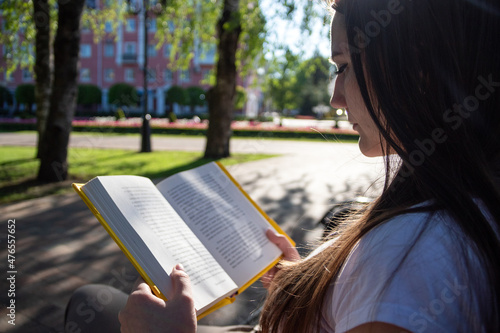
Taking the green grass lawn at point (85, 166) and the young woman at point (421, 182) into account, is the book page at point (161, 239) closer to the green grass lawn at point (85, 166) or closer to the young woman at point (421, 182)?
the young woman at point (421, 182)

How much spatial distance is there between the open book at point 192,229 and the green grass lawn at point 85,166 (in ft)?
16.5

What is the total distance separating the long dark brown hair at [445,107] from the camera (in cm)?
78

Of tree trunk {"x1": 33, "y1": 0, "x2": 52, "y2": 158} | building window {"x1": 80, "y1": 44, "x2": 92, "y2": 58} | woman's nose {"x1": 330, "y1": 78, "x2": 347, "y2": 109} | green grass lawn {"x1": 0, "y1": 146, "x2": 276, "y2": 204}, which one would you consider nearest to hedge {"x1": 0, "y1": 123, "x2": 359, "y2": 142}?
green grass lawn {"x1": 0, "y1": 146, "x2": 276, "y2": 204}

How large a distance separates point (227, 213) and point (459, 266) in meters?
1.01

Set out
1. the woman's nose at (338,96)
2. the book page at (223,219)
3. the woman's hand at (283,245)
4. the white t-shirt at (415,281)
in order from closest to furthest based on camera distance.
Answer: the white t-shirt at (415,281) < the woman's nose at (338,96) < the book page at (223,219) < the woman's hand at (283,245)

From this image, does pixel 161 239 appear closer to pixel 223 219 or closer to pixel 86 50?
pixel 223 219

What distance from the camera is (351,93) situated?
0.98 meters

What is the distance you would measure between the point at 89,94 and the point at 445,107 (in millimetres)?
43457

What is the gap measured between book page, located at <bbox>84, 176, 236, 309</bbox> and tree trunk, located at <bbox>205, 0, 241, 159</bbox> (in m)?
9.51

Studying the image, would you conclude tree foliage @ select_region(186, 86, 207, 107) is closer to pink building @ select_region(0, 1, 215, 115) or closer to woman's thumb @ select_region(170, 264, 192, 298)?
pink building @ select_region(0, 1, 215, 115)

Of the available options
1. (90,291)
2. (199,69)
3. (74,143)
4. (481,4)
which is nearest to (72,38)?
(90,291)

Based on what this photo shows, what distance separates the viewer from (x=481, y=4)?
788 mm

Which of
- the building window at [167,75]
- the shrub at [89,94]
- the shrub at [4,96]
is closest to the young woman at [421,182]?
the shrub at [89,94]

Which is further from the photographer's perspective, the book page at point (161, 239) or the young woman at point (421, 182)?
the book page at point (161, 239)
